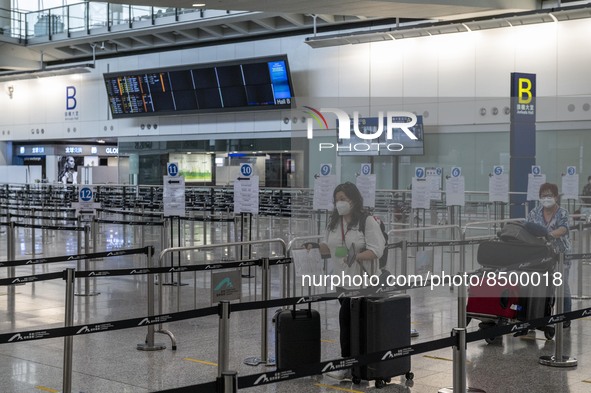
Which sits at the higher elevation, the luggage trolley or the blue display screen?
the blue display screen

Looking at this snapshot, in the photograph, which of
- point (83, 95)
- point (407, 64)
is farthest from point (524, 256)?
point (83, 95)

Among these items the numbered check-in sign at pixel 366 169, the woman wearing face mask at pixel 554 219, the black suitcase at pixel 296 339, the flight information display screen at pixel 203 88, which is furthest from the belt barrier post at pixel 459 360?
the flight information display screen at pixel 203 88

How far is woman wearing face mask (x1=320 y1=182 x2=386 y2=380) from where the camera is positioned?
7.02 m

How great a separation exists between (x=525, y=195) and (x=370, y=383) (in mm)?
5686

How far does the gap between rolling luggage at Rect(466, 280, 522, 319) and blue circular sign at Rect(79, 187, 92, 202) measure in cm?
724

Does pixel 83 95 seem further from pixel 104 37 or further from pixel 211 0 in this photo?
pixel 211 0

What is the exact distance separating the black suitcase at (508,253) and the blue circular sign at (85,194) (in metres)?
7.38

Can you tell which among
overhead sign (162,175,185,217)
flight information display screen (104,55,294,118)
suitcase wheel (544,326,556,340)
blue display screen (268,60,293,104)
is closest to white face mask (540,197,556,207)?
suitcase wheel (544,326,556,340)

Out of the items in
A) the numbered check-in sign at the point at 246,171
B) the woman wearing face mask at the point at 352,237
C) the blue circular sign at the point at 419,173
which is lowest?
the woman wearing face mask at the point at 352,237

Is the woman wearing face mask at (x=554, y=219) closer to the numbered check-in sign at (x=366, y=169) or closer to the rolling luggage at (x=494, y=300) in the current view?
the rolling luggage at (x=494, y=300)

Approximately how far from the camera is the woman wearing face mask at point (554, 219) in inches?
353

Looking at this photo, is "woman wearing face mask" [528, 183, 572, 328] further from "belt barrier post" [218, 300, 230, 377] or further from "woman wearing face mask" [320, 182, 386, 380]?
"belt barrier post" [218, 300, 230, 377]

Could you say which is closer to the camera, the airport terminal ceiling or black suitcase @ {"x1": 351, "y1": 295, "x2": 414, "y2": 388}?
black suitcase @ {"x1": 351, "y1": 295, "x2": 414, "y2": 388}

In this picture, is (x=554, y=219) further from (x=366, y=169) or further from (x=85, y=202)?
(x=85, y=202)
